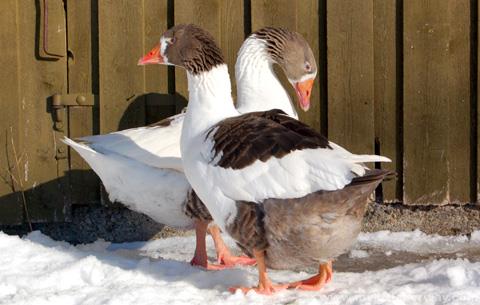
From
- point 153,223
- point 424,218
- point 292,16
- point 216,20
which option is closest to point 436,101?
point 424,218

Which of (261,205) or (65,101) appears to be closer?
(261,205)

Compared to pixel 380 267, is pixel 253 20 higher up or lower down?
higher up

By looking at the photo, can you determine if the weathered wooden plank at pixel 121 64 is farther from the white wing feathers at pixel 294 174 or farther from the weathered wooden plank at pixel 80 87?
the white wing feathers at pixel 294 174

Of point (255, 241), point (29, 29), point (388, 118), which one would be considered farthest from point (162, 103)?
point (255, 241)

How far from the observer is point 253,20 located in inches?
230

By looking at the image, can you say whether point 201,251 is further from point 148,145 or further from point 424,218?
point 424,218

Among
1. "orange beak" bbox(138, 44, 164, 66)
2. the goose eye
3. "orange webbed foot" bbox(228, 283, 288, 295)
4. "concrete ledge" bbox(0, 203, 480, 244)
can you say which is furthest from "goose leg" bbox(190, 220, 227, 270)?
the goose eye

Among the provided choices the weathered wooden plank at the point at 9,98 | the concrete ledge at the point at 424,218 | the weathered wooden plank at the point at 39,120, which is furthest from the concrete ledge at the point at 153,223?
the weathered wooden plank at the point at 9,98

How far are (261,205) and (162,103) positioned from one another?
6.68ft

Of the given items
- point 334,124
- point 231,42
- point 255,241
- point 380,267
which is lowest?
point 380,267

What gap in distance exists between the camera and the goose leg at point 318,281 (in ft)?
14.4

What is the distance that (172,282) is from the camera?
14.5ft

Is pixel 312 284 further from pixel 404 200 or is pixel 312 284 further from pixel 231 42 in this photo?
pixel 231 42

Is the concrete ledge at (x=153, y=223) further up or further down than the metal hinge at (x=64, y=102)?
further down
